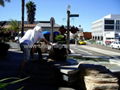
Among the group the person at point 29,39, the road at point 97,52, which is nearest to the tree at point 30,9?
the road at point 97,52

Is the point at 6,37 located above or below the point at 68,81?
above

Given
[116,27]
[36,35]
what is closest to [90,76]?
[36,35]

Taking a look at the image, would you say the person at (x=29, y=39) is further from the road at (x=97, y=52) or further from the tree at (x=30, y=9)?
the tree at (x=30, y=9)

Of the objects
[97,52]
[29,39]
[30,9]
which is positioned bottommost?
[97,52]

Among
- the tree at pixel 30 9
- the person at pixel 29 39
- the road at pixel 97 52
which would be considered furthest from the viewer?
the tree at pixel 30 9

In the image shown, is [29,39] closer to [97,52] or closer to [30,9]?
[97,52]

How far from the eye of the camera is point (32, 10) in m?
84.4

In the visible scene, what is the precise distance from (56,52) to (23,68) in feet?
6.41

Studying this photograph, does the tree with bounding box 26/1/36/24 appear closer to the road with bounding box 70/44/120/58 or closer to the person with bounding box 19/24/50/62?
the road with bounding box 70/44/120/58

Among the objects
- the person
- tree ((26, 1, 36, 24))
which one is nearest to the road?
the person

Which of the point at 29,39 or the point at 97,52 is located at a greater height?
the point at 29,39

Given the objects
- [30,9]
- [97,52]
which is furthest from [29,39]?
[30,9]

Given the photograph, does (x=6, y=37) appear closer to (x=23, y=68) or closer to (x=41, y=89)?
(x=23, y=68)

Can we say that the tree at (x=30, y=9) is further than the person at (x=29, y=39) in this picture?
Yes
